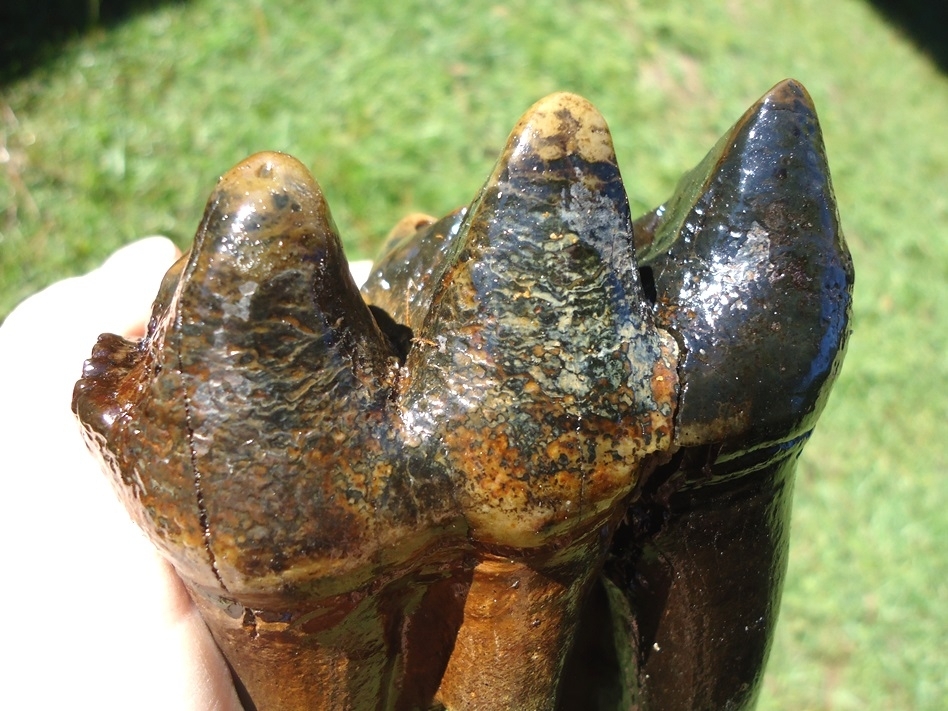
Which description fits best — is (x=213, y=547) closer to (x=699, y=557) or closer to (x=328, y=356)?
(x=328, y=356)

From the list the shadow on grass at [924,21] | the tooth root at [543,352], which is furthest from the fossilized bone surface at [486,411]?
the shadow on grass at [924,21]

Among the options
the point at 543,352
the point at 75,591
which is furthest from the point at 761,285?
the point at 75,591

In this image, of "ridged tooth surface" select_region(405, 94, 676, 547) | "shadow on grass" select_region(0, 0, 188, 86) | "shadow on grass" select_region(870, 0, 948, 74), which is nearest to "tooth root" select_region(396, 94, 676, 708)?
"ridged tooth surface" select_region(405, 94, 676, 547)

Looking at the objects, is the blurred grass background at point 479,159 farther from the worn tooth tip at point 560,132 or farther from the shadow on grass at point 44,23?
the worn tooth tip at point 560,132

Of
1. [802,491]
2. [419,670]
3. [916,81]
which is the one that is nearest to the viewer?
[419,670]

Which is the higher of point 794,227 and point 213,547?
point 794,227

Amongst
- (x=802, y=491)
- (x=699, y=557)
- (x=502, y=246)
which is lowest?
(x=802, y=491)

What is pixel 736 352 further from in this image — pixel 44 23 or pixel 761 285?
pixel 44 23

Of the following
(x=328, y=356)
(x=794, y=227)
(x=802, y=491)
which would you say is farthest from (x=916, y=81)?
(x=328, y=356)
